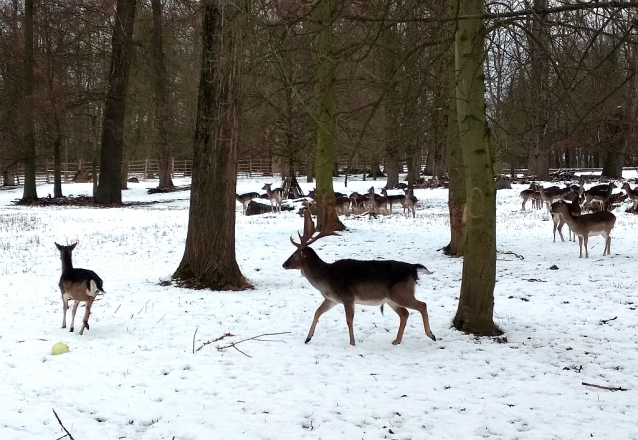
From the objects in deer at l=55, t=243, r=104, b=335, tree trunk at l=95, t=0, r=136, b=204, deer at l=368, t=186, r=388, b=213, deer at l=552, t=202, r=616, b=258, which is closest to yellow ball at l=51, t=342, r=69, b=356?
deer at l=55, t=243, r=104, b=335

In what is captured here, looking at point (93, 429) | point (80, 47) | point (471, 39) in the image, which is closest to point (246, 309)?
point (93, 429)

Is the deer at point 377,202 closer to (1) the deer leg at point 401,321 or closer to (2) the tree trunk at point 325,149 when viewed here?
(2) the tree trunk at point 325,149

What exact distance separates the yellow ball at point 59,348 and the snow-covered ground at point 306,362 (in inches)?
3.6

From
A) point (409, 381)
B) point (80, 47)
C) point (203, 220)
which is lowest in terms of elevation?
point (409, 381)

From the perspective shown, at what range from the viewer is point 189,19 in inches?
389

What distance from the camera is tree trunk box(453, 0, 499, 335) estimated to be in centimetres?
644

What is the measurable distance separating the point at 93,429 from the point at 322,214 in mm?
11169

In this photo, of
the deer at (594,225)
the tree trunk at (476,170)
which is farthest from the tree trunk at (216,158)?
the deer at (594,225)

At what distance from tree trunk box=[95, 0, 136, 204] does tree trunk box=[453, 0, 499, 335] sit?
19.5 metres

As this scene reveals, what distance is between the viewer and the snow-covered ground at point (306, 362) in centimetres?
447

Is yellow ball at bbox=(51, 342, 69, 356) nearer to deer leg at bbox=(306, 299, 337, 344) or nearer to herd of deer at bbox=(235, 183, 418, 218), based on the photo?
deer leg at bbox=(306, 299, 337, 344)

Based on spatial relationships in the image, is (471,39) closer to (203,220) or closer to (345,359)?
(345,359)

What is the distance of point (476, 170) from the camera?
21.3ft

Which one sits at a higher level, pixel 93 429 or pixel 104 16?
pixel 104 16
